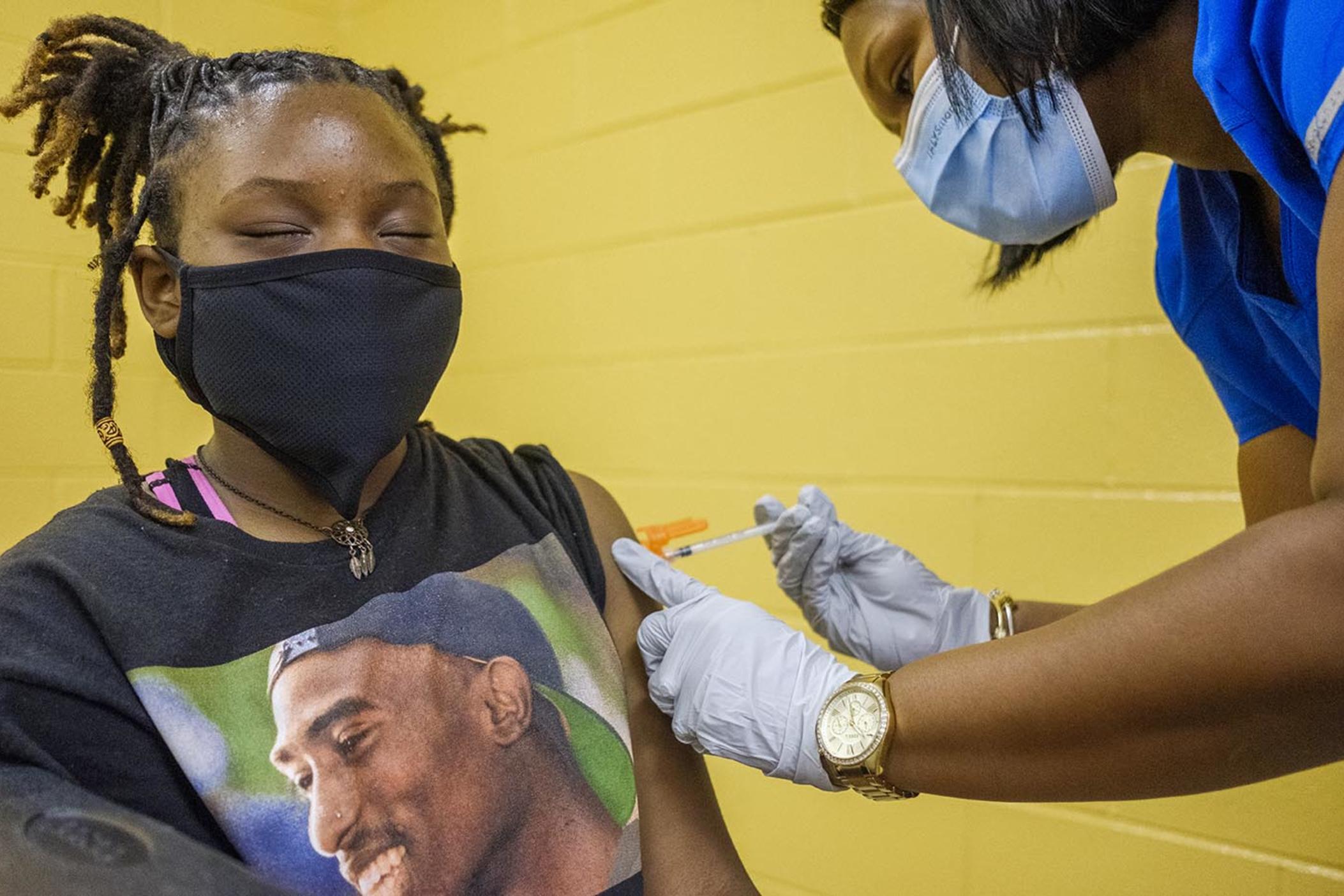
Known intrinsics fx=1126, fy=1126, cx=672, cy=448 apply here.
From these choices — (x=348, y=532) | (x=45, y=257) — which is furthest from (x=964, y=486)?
(x=45, y=257)

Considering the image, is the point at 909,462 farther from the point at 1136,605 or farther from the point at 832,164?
the point at 1136,605

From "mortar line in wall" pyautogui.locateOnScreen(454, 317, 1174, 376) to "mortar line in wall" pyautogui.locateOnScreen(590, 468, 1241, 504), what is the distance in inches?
8.3

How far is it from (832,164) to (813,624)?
83 centimetres

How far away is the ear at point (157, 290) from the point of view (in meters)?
1.11

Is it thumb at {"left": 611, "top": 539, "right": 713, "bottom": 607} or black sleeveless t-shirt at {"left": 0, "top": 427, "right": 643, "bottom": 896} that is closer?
black sleeveless t-shirt at {"left": 0, "top": 427, "right": 643, "bottom": 896}

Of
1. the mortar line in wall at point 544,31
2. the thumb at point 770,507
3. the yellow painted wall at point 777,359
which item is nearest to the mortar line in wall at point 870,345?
the yellow painted wall at point 777,359

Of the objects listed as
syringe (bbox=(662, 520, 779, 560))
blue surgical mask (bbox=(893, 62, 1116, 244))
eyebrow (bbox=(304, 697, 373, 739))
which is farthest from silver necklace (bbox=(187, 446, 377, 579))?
blue surgical mask (bbox=(893, 62, 1116, 244))

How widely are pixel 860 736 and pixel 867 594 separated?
1.70 ft

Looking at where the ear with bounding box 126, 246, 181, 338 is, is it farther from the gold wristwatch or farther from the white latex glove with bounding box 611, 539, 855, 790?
the gold wristwatch

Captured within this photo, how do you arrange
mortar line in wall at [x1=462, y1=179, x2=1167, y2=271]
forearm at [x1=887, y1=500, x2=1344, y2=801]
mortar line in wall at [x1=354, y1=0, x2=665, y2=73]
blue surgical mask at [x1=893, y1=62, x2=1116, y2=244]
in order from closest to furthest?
1. forearm at [x1=887, y1=500, x2=1344, y2=801]
2. blue surgical mask at [x1=893, y1=62, x2=1116, y2=244]
3. mortar line in wall at [x1=462, y1=179, x2=1167, y2=271]
4. mortar line in wall at [x1=354, y1=0, x2=665, y2=73]

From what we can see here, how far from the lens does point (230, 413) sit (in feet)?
3.51

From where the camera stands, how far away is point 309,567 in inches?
41.4

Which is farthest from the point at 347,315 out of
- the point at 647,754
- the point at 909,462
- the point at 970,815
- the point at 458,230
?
the point at 458,230

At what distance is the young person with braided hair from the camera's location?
94cm
